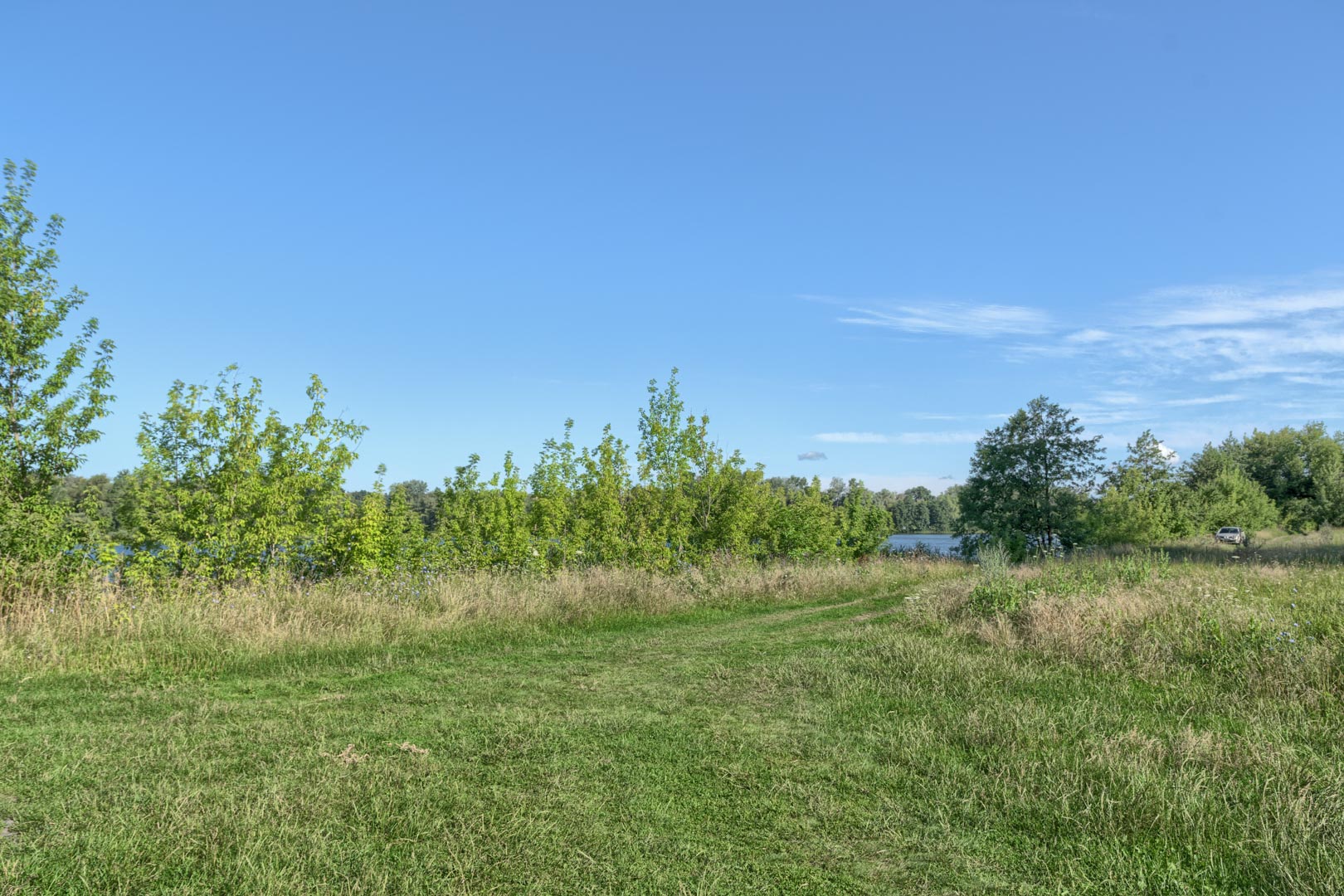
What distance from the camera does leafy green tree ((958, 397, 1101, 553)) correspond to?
3306cm

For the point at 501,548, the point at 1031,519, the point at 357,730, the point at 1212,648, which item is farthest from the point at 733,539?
the point at 1031,519

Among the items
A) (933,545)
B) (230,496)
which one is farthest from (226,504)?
(933,545)

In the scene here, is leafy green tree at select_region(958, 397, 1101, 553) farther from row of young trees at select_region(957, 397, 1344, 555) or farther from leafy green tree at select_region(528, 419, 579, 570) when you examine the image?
leafy green tree at select_region(528, 419, 579, 570)

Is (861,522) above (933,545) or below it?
above

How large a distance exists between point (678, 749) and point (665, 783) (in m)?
0.68

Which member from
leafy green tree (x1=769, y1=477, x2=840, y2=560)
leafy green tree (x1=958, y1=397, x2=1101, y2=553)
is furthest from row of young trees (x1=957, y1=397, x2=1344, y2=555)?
leafy green tree (x1=769, y1=477, x2=840, y2=560)

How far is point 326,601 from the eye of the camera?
411 inches

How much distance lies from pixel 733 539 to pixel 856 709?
41.9ft

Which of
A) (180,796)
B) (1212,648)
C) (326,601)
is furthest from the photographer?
(326,601)

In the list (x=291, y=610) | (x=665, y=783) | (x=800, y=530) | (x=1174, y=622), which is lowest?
(x=665, y=783)

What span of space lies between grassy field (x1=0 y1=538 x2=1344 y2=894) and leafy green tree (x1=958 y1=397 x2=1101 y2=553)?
23951 mm

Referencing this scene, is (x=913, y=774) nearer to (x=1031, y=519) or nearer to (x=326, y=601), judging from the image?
(x=326, y=601)

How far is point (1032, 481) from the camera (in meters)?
34.0

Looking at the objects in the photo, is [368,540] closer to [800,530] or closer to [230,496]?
[230,496]
